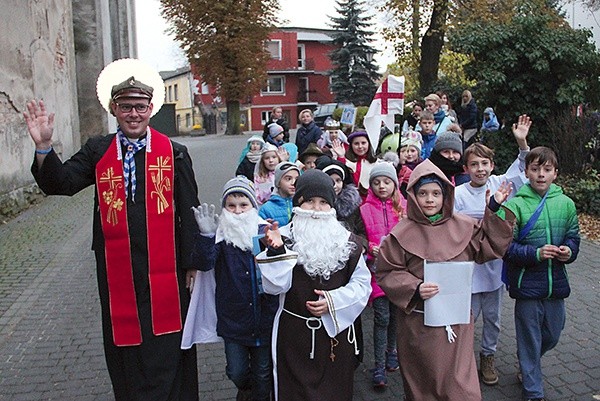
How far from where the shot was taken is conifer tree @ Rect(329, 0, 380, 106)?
4850cm

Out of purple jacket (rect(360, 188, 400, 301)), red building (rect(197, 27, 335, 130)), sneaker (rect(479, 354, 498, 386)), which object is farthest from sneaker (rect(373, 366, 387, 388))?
red building (rect(197, 27, 335, 130))

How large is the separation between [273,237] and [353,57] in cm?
4720

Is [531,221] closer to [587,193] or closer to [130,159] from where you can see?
[130,159]

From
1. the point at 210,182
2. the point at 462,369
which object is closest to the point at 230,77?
the point at 210,182

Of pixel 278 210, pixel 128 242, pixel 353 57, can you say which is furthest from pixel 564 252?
pixel 353 57

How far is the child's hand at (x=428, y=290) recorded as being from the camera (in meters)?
3.42

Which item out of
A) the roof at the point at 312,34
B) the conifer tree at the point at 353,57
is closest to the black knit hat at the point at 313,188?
the conifer tree at the point at 353,57

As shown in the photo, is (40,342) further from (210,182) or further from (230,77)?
(230,77)

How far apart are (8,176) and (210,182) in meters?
5.51

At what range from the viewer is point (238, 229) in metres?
3.86

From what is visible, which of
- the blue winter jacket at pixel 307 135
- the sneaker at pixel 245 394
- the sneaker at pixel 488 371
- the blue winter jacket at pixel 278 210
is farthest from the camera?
the blue winter jacket at pixel 307 135

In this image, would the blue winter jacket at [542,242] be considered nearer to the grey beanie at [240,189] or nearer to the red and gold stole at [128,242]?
the grey beanie at [240,189]

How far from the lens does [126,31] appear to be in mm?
29828

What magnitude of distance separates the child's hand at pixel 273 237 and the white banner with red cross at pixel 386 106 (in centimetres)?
450
